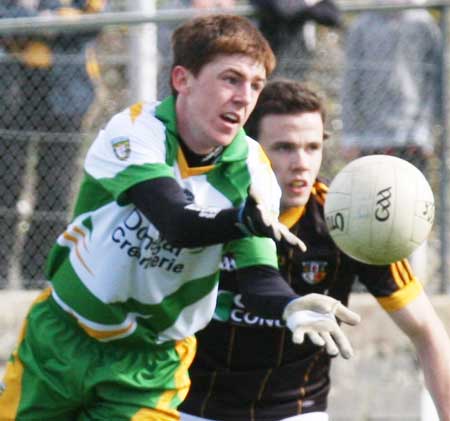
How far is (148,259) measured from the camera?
4879mm

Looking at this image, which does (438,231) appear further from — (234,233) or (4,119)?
(234,233)

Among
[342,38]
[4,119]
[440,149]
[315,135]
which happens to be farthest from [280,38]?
[315,135]

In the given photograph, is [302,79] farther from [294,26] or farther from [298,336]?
[298,336]

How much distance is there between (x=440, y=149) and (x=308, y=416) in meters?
2.80

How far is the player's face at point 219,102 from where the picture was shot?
488 centimetres

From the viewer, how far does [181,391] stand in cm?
520

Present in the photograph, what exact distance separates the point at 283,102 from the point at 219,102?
107cm

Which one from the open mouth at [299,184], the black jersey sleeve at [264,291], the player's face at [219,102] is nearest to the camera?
the black jersey sleeve at [264,291]

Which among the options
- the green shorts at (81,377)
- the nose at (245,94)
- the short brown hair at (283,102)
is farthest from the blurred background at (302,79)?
the nose at (245,94)

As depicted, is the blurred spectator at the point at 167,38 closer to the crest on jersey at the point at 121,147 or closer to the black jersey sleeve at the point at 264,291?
the crest on jersey at the point at 121,147

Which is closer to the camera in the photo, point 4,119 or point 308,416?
point 308,416

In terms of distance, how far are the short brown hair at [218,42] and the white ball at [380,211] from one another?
555 mm

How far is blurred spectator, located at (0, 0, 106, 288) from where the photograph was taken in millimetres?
7852

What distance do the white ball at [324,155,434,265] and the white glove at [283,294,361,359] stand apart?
56 cm
